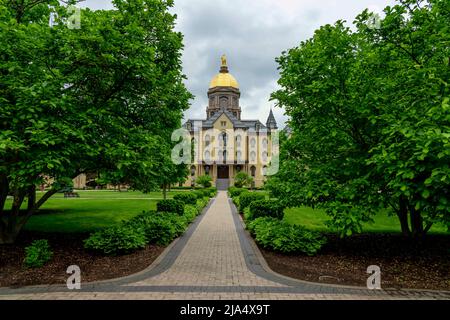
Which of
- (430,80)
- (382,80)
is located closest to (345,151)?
(382,80)

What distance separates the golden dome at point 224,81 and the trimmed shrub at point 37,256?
7122cm

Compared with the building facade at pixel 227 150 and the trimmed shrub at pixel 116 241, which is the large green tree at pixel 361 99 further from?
the building facade at pixel 227 150

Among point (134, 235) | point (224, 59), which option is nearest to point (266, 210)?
point (134, 235)

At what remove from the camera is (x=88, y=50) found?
7562mm

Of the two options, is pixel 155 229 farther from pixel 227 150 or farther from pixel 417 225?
pixel 227 150

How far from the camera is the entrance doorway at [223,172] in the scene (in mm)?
62041

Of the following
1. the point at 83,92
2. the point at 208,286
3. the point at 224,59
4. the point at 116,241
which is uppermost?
the point at 224,59

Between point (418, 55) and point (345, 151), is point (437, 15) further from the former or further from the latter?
point (345, 151)

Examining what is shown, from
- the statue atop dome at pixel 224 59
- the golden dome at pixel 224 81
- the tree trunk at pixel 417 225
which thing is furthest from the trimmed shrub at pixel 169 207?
the statue atop dome at pixel 224 59

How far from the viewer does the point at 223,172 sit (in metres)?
62.3

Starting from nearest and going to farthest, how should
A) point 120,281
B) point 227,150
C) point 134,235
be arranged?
point 120,281 → point 134,235 → point 227,150

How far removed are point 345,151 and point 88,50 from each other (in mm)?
7305

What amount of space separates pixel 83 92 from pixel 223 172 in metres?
53.9

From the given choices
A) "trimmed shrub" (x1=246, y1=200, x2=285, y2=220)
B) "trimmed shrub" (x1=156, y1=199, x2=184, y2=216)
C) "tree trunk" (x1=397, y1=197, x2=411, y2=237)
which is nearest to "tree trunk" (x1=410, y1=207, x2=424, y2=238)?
"tree trunk" (x1=397, y1=197, x2=411, y2=237)
